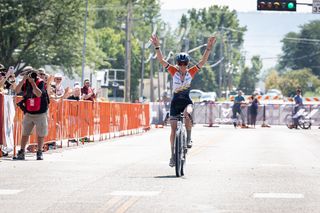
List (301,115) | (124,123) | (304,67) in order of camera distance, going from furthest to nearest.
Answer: (304,67) < (301,115) < (124,123)

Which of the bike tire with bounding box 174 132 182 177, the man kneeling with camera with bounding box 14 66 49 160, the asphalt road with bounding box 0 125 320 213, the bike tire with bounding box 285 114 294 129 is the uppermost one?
the man kneeling with camera with bounding box 14 66 49 160

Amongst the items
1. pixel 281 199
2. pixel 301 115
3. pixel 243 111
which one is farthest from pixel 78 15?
pixel 281 199

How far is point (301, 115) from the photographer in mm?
55156

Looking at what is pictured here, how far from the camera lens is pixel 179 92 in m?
17.4

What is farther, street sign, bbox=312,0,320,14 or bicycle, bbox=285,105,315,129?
bicycle, bbox=285,105,315,129

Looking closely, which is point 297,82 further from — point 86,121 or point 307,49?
point 86,121

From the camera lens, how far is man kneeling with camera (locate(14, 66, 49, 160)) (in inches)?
832

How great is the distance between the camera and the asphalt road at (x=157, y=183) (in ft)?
42.3

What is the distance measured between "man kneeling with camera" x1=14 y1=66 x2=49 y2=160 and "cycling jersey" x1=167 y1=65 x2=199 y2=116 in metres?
4.33

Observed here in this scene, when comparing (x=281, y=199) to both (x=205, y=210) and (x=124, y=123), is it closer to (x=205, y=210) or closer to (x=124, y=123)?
(x=205, y=210)

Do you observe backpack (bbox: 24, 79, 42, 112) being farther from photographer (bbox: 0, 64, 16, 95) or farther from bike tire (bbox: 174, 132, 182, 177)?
bike tire (bbox: 174, 132, 182, 177)

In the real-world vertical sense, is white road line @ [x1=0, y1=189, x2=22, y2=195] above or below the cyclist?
below

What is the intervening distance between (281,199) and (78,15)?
57757 millimetres

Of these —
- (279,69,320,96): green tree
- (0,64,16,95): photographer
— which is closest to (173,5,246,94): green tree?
(279,69,320,96): green tree
